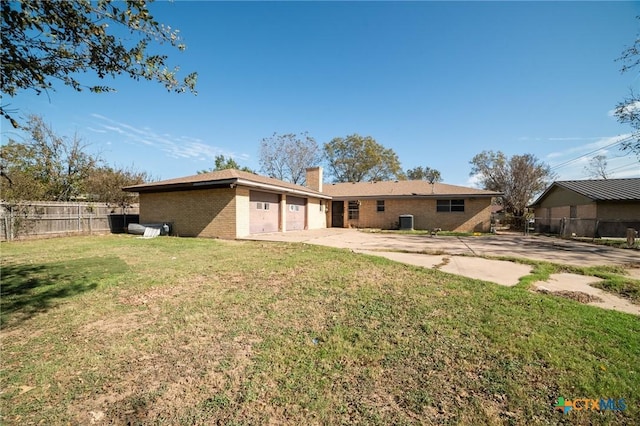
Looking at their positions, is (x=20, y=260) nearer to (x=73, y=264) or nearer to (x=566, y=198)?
(x=73, y=264)

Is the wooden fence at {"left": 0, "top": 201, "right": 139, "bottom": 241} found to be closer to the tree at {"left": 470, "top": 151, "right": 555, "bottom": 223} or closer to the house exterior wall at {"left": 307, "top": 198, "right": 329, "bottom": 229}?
the house exterior wall at {"left": 307, "top": 198, "right": 329, "bottom": 229}

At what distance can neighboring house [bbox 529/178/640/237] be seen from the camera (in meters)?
16.3

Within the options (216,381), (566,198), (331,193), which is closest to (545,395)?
(216,381)

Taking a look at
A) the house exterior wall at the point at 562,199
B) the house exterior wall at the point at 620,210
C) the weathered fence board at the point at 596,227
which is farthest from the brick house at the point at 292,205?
the house exterior wall at the point at 620,210

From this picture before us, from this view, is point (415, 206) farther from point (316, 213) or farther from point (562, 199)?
point (562, 199)

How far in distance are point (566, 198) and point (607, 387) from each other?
24.5m

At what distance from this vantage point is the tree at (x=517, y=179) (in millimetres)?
30709

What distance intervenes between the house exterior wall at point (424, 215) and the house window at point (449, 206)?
220 mm

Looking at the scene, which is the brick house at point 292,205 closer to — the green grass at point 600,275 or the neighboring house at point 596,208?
the neighboring house at point 596,208

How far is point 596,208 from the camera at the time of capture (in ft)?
57.6

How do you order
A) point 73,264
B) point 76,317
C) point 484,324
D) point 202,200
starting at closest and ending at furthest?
point 484,324 → point 76,317 → point 73,264 → point 202,200

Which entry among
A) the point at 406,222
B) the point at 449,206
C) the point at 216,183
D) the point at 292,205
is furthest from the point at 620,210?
the point at 216,183

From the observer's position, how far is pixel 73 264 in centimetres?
698

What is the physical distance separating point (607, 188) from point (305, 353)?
2508cm
